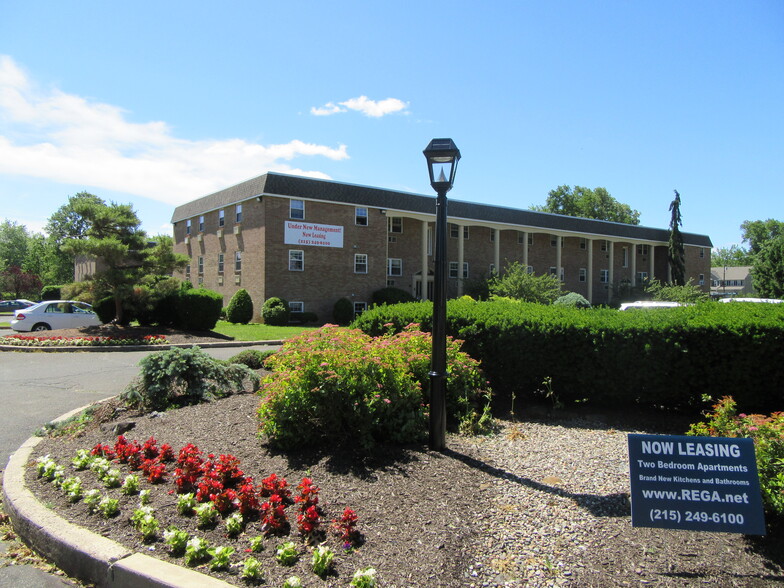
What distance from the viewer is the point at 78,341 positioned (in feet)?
57.0

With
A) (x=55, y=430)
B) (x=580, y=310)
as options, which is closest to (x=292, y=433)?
(x=55, y=430)

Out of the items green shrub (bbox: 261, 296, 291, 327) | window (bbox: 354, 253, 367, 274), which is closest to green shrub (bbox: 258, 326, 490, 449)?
green shrub (bbox: 261, 296, 291, 327)

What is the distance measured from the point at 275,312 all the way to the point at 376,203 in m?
9.56

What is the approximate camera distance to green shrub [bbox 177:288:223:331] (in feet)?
72.6

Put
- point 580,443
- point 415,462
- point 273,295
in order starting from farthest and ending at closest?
point 273,295, point 580,443, point 415,462

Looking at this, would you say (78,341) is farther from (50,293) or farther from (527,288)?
(50,293)

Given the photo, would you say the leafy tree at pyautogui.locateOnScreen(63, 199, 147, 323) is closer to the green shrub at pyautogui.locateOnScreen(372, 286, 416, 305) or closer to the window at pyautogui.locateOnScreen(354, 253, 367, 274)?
the window at pyautogui.locateOnScreen(354, 253, 367, 274)

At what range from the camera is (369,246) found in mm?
31781

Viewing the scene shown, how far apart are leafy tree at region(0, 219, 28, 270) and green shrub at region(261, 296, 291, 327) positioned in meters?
57.6

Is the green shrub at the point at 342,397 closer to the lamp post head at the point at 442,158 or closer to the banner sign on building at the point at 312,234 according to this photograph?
the lamp post head at the point at 442,158

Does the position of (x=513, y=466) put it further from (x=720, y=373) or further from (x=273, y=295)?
(x=273, y=295)

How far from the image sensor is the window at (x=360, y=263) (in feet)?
103

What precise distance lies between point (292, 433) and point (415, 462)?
1.13 m

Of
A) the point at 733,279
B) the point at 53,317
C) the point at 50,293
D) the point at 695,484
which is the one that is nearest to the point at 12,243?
the point at 50,293
